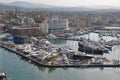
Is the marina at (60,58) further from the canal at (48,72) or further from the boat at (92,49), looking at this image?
the canal at (48,72)

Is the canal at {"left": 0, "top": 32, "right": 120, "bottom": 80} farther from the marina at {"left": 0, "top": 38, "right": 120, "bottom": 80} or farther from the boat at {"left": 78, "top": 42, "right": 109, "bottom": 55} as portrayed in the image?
the boat at {"left": 78, "top": 42, "right": 109, "bottom": 55}

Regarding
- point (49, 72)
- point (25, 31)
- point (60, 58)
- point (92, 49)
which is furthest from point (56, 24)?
point (49, 72)

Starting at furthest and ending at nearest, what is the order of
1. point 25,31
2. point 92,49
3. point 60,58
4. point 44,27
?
1. point 44,27
2. point 25,31
3. point 92,49
4. point 60,58

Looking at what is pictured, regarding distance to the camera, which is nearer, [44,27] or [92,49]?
[92,49]

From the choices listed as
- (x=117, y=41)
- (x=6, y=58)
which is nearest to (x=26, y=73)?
(x=6, y=58)

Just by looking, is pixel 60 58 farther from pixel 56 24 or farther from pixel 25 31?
pixel 56 24

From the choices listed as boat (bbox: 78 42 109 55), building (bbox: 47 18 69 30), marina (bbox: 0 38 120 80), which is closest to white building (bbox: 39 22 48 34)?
building (bbox: 47 18 69 30)

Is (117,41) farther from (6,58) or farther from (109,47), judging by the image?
(6,58)

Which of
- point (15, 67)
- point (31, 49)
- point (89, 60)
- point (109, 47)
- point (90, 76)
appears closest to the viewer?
point (90, 76)
